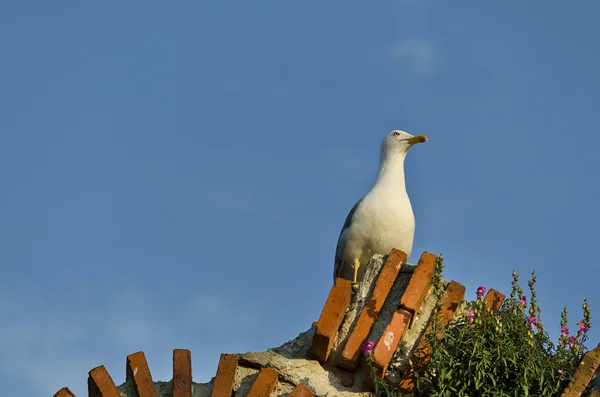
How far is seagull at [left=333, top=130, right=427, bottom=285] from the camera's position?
6152 mm

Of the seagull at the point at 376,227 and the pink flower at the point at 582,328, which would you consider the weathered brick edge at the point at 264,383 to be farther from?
the seagull at the point at 376,227

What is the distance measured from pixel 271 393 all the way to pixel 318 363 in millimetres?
337

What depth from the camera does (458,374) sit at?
408 cm

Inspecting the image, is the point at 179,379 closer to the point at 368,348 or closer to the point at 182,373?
the point at 182,373

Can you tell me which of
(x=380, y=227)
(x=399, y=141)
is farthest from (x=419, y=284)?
(x=399, y=141)

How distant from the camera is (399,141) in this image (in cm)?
709

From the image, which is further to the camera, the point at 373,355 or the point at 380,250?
the point at 380,250

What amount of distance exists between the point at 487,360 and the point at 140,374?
5.57 feet

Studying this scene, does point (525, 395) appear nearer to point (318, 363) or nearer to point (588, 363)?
point (588, 363)

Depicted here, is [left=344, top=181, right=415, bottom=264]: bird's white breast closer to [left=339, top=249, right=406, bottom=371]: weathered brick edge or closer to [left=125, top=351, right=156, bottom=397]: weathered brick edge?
[left=339, top=249, right=406, bottom=371]: weathered brick edge

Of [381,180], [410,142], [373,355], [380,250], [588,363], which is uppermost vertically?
[410,142]

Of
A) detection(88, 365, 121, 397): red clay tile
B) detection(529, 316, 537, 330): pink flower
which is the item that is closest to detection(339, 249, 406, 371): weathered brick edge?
detection(529, 316, 537, 330): pink flower

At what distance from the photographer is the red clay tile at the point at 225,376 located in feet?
13.8

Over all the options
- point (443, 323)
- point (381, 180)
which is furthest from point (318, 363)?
point (381, 180)
